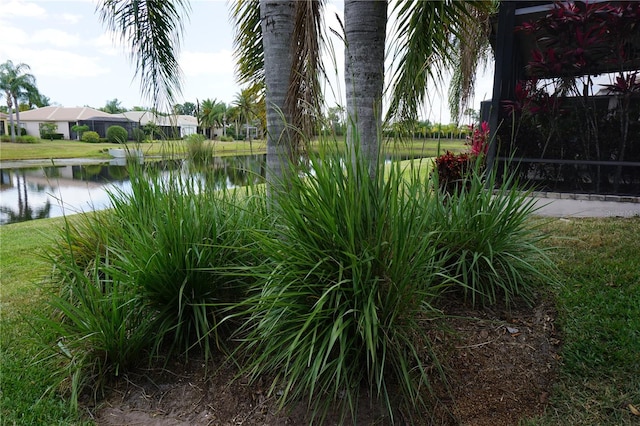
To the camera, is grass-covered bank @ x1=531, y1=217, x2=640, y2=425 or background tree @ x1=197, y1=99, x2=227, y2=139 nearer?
grass-covered bank @ x1=531, y1=217, x2=640, y2=425

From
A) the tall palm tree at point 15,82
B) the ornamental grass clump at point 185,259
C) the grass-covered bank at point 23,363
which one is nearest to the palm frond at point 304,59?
the ornamental grass clump at point 185,259

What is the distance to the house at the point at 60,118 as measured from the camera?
48031 mm

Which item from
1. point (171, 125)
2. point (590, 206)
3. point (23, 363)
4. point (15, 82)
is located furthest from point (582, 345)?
point (15, 82)

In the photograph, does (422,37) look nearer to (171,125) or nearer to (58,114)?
(171,125)

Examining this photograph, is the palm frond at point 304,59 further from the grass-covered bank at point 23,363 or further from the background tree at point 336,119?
the grass-covered bank at point 23,363

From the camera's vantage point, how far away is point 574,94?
6.30 metres

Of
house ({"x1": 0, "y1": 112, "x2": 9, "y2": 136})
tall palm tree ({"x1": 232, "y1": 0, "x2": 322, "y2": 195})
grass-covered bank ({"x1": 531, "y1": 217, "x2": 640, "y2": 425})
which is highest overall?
house ({"x1": 0, "y1": 112, "x2": 9, "y2": 136})

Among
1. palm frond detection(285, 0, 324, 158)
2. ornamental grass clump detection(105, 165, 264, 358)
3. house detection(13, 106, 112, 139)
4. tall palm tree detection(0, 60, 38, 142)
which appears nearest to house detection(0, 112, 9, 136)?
house detection(13, 106, 112, 139)

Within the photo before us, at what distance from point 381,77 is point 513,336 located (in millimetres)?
2067

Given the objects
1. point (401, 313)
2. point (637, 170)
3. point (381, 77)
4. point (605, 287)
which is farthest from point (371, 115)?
point (637, 170)

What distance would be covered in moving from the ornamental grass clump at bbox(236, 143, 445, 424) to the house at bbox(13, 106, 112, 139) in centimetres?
5026

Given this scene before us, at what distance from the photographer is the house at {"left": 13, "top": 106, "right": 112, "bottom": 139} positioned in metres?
48.0

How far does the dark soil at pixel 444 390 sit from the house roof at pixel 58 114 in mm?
49882

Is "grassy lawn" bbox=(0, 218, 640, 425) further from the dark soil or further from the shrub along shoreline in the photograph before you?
the dark soil
